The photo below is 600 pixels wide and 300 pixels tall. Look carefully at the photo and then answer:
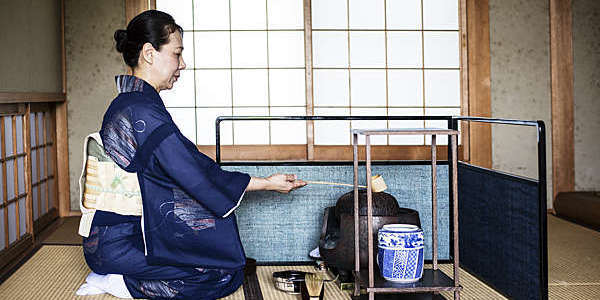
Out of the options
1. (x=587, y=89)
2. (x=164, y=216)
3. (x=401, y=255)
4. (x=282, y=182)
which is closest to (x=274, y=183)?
(x=282, y=182)

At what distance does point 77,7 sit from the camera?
18.1 feet

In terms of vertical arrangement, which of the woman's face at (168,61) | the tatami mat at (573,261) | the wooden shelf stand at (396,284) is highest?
the woman's face at (168,61)

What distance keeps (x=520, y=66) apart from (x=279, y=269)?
3040mm

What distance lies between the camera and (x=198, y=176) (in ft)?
9.54

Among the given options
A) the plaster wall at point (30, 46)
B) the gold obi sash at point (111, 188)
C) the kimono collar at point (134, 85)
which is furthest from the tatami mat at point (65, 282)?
the plaster wall at point (30, 46)

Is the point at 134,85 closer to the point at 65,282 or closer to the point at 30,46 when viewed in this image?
the point at 65,282

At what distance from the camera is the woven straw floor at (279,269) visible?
10.2 feet

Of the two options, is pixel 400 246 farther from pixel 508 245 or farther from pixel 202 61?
pixel 202 61

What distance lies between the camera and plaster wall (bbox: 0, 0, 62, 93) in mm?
3984

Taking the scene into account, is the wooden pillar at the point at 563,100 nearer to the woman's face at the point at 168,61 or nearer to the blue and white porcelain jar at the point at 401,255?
the blue and white porcelain jar at the point at 401,255

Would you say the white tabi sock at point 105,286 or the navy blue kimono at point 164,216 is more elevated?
the navy blue kimono at point 164,216

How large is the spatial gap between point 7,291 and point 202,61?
9.05 ft

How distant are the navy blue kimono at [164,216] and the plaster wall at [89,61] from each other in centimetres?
259

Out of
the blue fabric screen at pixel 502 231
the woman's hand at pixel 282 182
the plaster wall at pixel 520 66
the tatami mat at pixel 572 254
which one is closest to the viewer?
the blue fabric screen at pixel 502 231
